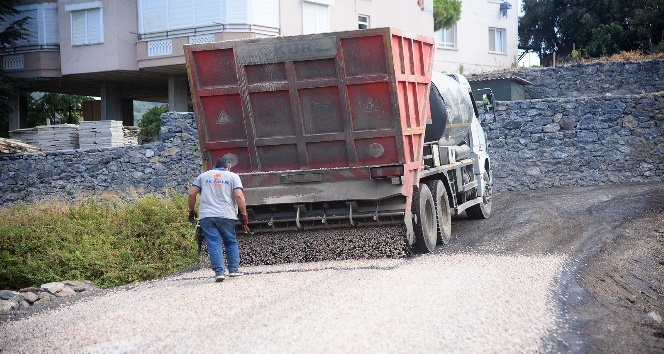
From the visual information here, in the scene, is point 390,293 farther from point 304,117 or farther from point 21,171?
point 21,171

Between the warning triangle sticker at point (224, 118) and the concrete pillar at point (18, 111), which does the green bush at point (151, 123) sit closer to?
the concrete pillar at point (18, 111)

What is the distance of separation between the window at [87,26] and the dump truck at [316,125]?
71.5ft

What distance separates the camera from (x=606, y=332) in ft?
27.4

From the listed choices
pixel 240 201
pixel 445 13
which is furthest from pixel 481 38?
pixel 240 201

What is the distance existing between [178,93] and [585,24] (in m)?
22.8

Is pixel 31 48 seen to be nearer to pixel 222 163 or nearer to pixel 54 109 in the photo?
pixel 54 109

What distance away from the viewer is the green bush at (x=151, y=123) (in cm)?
3266

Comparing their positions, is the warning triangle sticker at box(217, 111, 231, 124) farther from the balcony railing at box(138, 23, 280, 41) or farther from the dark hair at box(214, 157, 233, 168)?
the balcony railing at box(138, 23, 280, 41)

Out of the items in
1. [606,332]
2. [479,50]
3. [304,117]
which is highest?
[479,50]

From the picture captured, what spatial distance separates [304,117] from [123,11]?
22.1 meters

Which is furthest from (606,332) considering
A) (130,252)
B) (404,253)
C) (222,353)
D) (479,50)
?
(479,50)

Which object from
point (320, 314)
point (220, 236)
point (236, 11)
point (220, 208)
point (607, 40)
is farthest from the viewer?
point (607, 40)

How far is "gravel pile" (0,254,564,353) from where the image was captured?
298 inches

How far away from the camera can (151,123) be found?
109ft
